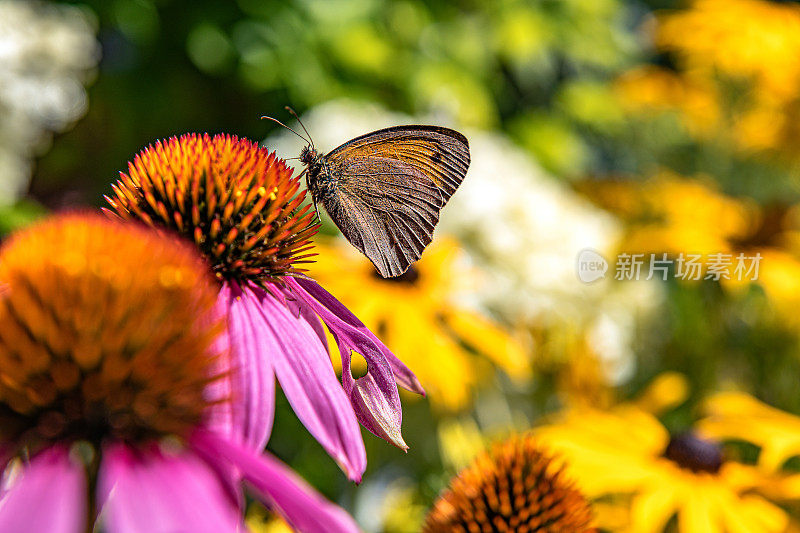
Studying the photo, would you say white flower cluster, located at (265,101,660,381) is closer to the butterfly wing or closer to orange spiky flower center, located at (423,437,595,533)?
the butterfly wing

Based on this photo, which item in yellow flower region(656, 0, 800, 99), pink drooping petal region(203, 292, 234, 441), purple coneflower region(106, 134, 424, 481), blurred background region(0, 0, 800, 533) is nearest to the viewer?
pink drooping petal region(203, 292, 234, 441)

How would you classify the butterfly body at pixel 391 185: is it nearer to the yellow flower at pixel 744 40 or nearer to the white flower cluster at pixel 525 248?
the white flower cluster at pixel 525 248

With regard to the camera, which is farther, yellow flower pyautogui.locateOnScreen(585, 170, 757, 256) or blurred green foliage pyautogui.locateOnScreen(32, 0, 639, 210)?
blurred green foliage pyautogui.locateOnScreen(32, 0, 639, 210)

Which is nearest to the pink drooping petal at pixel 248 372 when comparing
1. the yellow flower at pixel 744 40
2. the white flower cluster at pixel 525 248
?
the white flower cluster at pixel 525 248

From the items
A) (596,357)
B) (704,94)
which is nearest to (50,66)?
(596,357)

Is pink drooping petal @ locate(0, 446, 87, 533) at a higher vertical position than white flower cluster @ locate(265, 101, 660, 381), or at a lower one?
lower

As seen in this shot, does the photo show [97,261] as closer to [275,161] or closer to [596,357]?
[275,161]

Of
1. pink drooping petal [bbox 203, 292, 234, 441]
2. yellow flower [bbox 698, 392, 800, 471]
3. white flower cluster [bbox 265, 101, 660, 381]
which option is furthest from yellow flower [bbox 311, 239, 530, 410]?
pink drooping petal [bbox 203, 292, 234, 441]

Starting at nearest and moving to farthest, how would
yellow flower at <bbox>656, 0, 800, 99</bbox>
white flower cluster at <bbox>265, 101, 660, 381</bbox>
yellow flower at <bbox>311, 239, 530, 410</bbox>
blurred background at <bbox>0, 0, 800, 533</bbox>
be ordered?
blurred background at <bbox>0, 0, 800, 533</bbox> < yellow flower at <bbox>311, 239, 530, 410</bbox> < white flower cluster at <bbox>265, 101, 660, 381</bbox> < yellow flower at <bbox>656, 0, 800, 99</bbox>
